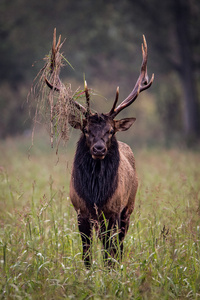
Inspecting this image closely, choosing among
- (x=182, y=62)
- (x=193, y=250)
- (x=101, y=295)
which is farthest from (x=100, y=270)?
(x=182, y=62)

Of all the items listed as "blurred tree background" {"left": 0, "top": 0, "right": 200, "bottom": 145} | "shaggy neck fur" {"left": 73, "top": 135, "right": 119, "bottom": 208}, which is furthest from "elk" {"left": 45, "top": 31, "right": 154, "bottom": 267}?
"blurred tree background" {"left": 0, "top": 0, "right": 200, "bottom": 145}

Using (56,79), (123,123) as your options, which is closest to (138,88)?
(123,123)

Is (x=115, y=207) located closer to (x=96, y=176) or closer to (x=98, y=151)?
(x=96, y=176)

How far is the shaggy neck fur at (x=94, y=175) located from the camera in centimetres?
479

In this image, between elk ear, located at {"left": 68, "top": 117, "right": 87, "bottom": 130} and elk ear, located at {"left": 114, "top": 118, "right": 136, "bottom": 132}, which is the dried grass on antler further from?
elk ear, located at {"left": 114, "top": 118, "right": 136, "bottom": 132}

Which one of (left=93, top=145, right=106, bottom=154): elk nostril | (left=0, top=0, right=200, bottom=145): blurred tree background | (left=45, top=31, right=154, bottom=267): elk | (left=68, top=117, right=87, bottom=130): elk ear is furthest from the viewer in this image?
(left=0, top=0, right=200, bottom=145): blurred tree background

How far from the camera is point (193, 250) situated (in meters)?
4.30

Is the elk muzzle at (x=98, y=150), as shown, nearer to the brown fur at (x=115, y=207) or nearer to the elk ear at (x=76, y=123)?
the elk ear at (x=76, y=123)

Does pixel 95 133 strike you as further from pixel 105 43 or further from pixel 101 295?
pixel 105 43

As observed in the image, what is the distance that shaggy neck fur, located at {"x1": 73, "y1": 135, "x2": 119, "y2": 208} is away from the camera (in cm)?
479

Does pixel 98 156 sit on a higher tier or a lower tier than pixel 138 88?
lower

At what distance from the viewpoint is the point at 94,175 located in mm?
4859

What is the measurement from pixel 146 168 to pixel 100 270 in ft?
25.7

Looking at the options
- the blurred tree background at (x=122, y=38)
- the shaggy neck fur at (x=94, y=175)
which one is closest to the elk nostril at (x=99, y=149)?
the shaggy neck fur at (x=94, y=175)
